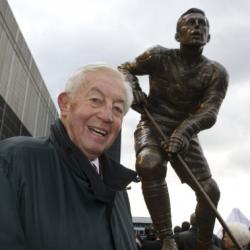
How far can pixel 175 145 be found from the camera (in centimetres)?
372

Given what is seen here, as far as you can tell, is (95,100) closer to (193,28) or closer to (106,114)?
(106,114)

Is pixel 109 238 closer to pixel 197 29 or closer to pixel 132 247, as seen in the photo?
pixel 132 247

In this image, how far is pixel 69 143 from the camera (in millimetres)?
1707

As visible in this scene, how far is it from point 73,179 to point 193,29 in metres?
2.88

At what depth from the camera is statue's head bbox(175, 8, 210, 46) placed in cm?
409

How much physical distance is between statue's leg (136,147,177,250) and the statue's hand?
58 centimetres

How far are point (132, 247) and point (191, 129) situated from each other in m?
2.16

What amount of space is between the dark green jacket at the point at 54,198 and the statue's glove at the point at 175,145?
1877 millimetres

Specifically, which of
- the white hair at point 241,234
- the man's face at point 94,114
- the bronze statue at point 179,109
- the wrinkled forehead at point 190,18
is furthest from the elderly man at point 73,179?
the wrinkled forehead at point 190,18

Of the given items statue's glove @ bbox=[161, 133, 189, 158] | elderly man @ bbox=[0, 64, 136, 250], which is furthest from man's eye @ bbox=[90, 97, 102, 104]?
statue's glove @ bbox=[161, 133, 189, 158]

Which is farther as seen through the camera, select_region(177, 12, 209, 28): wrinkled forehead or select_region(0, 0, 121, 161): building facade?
select_region(0, 0, 121, 161): building facade

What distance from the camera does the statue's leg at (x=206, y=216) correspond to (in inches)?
154

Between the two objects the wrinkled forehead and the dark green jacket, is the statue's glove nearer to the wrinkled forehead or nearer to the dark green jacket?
the wrinkled forehead

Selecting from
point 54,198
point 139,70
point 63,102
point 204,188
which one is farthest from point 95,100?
point 139,70
